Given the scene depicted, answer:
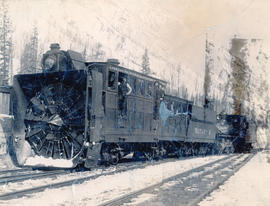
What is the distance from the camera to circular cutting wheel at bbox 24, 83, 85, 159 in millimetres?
11281

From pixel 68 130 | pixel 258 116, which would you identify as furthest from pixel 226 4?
pixel 258 116

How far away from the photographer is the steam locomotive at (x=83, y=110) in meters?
11.3

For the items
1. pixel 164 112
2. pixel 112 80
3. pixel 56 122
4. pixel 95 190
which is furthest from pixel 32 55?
pixel 95 190

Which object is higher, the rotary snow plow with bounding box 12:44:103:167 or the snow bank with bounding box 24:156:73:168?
the rotary snow plow with bounding box 12:44:103:167

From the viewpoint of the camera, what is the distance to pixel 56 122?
11.3 meters

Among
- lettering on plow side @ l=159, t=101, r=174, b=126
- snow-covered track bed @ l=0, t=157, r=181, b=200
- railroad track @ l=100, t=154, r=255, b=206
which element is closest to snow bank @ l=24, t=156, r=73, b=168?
snow-covered track bed @ l=0, t=157, r=181, b=200

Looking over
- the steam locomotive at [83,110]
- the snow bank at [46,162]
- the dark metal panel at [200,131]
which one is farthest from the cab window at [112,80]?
the dark metal panel at [200,131]

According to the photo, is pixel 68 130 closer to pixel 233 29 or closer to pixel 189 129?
pixel 233 29

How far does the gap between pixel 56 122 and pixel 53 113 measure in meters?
0.41

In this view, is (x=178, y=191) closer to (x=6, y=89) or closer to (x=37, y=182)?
(x=37, y=182)

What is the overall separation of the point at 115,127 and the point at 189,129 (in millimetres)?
9668

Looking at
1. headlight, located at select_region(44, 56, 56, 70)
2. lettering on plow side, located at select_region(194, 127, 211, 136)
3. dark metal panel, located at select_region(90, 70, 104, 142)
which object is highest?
headlight, located at select_region(44, 56, 56, 70)

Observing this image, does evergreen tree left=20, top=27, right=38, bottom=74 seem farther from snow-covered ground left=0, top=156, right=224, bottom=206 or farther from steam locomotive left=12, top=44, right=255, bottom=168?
snow-covered ground left=0, top=156, right=224, bottom=206

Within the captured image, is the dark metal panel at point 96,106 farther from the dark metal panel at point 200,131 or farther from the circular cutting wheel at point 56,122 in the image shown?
the dark metal panel at point 200,131
